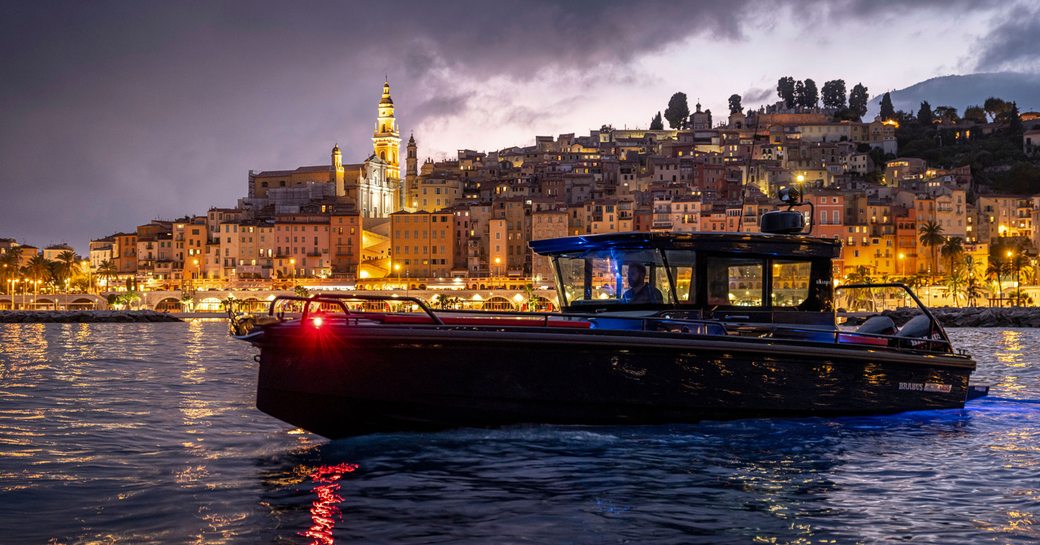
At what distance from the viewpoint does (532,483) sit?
825 centimetres

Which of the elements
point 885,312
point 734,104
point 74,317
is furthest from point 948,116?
point 74,317

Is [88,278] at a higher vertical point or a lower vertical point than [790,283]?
higher

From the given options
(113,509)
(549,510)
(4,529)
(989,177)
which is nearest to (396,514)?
(549,510)

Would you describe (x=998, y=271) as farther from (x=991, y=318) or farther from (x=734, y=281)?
(x=734, y=281)

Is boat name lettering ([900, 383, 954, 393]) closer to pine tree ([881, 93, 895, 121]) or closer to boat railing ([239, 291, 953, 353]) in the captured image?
boat railing ([239, 291, 953, 353])

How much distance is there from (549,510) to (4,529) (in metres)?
3.60

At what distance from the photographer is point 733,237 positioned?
1113 cm

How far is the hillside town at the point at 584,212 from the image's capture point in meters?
102

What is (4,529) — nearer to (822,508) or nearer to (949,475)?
(822,508)

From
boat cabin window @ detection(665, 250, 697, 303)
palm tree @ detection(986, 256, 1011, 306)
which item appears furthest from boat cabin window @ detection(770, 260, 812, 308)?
palm tree @ detection(986, 256, 1011, 306)

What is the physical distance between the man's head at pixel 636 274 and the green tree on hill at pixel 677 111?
157042 millimetres

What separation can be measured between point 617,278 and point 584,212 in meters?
97.5

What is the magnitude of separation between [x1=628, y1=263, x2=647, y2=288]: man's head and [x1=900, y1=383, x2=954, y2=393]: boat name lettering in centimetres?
305

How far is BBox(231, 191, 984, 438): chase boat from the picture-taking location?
912 cm
